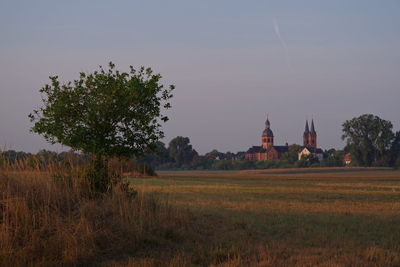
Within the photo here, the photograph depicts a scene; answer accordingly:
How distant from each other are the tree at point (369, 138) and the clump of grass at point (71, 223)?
123 meters

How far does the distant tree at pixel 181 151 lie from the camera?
168 m

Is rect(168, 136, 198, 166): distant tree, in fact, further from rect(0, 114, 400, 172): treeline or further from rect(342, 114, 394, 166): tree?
rect(342, 114, 394, 166): tree

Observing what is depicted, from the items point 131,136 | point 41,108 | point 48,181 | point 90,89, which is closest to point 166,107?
point 131,136

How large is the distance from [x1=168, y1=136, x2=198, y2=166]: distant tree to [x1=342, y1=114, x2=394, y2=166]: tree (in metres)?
58.1

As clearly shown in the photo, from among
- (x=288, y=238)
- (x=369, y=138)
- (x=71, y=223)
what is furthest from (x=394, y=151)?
(x=71, y=223)

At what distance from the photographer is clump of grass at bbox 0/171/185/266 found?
10250 millimetres

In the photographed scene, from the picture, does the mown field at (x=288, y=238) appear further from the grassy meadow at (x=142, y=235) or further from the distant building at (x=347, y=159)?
the distant building at (x=347, y=159)

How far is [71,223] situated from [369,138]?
12936 centimetres

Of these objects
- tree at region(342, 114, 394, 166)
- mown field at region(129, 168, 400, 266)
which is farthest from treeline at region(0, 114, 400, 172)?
mown field at region(129, 168, 400, 266)

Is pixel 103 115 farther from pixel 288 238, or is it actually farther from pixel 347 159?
pixel 347 159

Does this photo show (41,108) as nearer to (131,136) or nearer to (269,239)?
(131,136)

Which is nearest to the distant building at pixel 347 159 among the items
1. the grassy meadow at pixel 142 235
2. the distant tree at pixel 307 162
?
the distant tree at pixel 307 162

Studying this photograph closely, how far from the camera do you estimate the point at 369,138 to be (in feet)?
429

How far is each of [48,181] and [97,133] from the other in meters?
3.29
